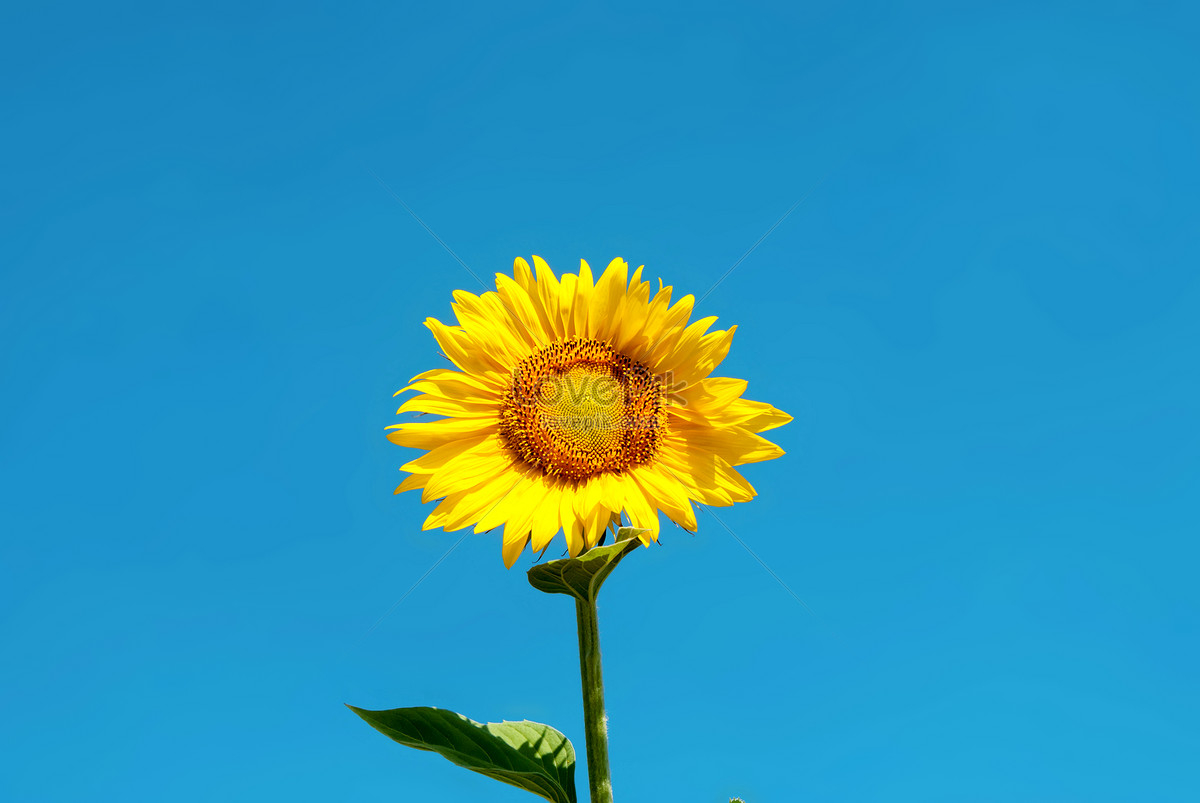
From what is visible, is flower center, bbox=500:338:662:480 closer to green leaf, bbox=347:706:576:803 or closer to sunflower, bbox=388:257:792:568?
sunflower, bbox=388:257:792:568

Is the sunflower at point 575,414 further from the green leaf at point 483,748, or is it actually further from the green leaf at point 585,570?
the green leaf at point 483,748

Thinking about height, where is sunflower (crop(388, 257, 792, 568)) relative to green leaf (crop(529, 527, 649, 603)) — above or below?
above

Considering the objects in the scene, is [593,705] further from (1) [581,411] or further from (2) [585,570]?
(1) [581,411]

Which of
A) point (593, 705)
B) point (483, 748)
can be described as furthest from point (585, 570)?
point (483, 748)

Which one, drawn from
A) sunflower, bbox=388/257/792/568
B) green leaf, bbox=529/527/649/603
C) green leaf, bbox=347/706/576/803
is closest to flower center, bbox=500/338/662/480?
sunflower, bbox=388/257/792/568

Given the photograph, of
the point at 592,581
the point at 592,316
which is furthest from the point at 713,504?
the point at 592,316

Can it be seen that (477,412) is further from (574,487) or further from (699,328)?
(699,328)

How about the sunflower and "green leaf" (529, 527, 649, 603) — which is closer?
"green leaf" (529, 527, 649, 603)
